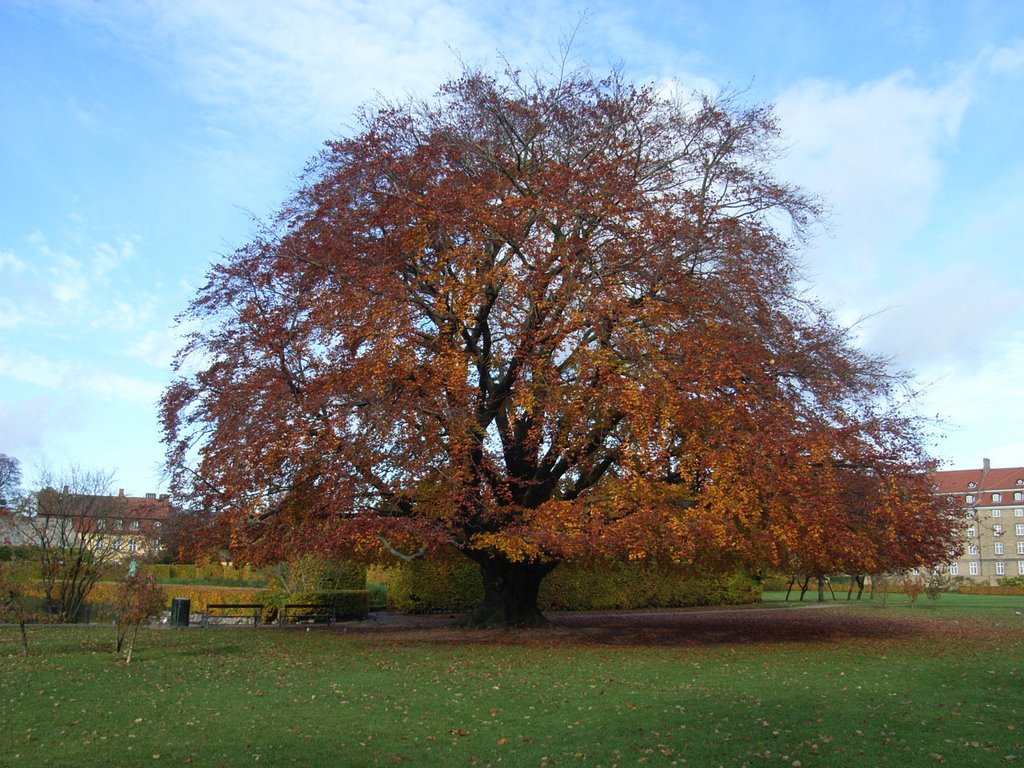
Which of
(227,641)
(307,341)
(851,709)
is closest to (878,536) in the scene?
(851,709)

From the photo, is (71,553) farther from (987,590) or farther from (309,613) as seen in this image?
(987,590)

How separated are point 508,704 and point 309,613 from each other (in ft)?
54.0

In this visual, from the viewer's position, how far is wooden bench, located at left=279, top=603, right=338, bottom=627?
24469mm

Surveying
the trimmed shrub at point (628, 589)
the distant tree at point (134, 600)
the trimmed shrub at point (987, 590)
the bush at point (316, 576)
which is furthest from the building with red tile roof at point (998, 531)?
the distant tree at point (134, 600)

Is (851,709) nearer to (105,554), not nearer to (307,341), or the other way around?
(307,341)

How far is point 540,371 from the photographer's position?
16.9 metres

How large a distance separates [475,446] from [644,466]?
3.45m

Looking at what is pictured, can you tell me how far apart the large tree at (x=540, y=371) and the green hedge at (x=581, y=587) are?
8724 mm

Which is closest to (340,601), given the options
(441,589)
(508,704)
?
(441,589)

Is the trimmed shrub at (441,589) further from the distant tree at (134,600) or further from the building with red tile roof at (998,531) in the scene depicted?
the building with red tile roof at (998,531)

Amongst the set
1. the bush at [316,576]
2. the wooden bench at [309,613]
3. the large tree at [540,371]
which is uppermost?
the large tree at [540,371]

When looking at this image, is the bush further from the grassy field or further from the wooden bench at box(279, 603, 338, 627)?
the grassy field

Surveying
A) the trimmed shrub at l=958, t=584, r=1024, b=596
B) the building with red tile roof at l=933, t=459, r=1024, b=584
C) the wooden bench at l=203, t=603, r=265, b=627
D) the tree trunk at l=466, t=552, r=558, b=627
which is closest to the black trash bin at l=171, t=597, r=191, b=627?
the wooden bench at l=203, t=603, r=265, b=627

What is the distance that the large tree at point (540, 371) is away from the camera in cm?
1608
